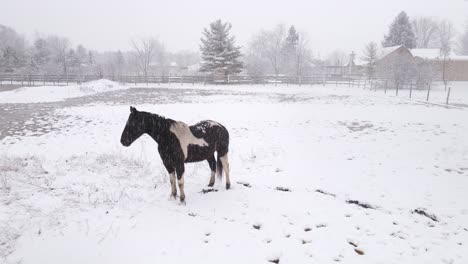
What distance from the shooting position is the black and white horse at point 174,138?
15.8 ft

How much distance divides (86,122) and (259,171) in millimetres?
9740

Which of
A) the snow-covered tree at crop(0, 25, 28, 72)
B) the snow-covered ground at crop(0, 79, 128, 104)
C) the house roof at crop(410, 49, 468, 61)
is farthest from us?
the snow-covered tree at crop(0, 25, 28, 72)

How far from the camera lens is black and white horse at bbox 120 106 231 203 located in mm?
4805

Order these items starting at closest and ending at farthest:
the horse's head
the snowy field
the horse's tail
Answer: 1. the snowy field
2. the horse's head
3. the horse's tail

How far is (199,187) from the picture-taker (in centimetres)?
592

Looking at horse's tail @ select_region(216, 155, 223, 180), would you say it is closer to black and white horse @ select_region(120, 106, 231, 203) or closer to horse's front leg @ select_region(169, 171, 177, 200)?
black and white horse @ select_region(120, 106, 231, 203)

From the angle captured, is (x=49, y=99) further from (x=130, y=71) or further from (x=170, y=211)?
(x=130, y=71)

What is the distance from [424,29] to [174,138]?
78.3m

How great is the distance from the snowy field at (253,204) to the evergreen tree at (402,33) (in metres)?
45.6

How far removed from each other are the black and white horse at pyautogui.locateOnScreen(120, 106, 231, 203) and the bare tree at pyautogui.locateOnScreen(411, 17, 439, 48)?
244 feet

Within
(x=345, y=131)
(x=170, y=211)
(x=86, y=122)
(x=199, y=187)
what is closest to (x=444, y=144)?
(x=345, y=131)

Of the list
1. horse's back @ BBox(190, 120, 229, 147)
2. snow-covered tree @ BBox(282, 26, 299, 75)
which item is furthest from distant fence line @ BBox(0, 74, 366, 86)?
horse's back @ BBox(190, 120, 229, 147)

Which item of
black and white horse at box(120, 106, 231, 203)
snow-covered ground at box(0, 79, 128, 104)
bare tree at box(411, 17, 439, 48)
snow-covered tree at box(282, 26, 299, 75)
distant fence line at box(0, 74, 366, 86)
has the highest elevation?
bare tree at box(411, 17, 439, 48)

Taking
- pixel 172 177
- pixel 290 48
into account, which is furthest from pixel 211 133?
pixel 290 48
